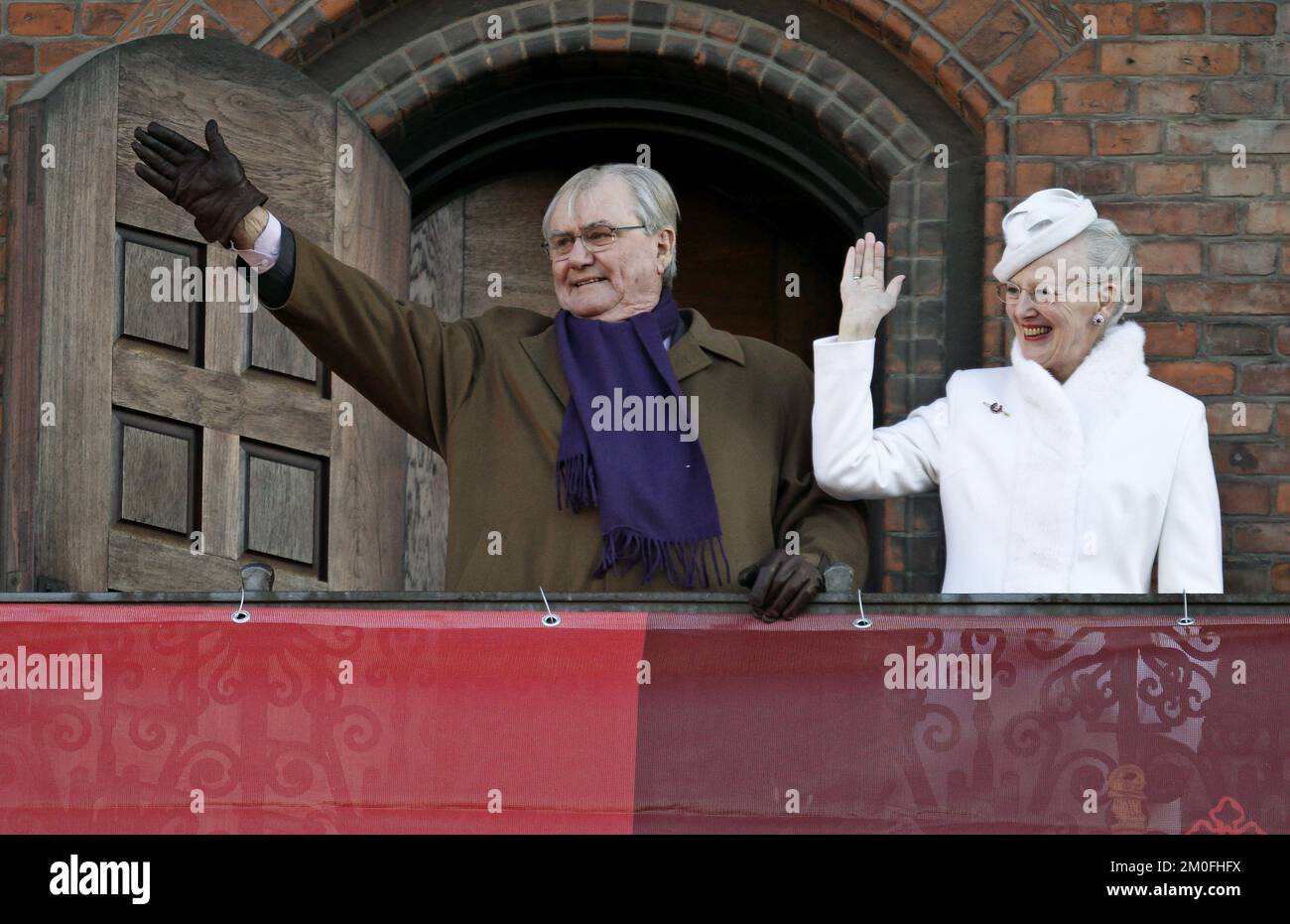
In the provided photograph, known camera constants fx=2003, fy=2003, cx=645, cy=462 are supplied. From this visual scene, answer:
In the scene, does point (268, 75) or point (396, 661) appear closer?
point (396, 661)

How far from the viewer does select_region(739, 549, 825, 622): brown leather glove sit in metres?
3.54

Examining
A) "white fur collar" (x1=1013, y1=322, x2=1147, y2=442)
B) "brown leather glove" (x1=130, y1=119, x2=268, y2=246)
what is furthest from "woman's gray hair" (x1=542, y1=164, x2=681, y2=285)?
"white fur collar" (x1=1013, y1=322, x2=1147, y2=442)

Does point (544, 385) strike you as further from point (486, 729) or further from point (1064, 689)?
point (1064, 689)

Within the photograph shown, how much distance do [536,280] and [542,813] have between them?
2.52 metres

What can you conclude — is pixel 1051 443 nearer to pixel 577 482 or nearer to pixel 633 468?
pixel 633 468

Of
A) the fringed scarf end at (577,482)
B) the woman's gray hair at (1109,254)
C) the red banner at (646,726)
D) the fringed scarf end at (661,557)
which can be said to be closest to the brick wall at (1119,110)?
the woman's gray hair at (1109,254)

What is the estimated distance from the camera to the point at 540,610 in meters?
3.62

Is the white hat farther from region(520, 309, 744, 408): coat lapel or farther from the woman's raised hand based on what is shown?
region(520, 309, 744, 408): coat lapel

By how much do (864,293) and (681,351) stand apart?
46cm

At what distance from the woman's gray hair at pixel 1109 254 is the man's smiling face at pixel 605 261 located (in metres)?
0.89

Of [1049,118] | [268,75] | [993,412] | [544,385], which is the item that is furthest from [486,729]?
[1049,118]

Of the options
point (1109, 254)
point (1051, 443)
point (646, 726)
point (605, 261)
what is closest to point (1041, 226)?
point (1109, 254)

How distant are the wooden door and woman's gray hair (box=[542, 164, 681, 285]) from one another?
95cm

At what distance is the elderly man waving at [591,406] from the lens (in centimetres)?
391
